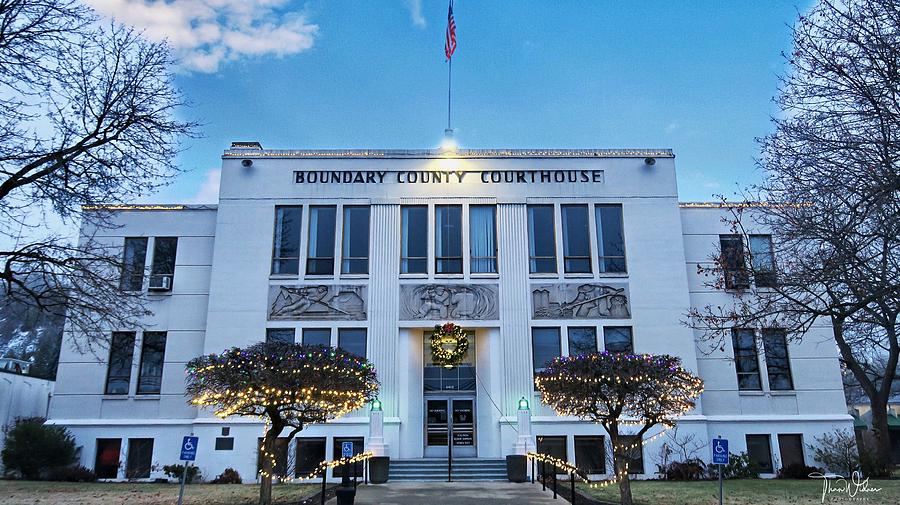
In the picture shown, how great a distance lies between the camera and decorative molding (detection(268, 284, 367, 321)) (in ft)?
74.9

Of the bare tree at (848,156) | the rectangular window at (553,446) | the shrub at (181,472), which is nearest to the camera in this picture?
the bare tree at (848,156)

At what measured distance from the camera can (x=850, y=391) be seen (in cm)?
5147

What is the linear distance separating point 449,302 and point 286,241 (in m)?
6.65

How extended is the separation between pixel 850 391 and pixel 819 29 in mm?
51330

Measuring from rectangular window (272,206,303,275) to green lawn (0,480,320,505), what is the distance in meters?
7.70

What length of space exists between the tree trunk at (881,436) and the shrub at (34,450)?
89.5 feet

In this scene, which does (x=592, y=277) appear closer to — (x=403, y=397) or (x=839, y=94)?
(x=403, y=397)

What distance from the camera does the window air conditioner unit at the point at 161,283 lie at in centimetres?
2358

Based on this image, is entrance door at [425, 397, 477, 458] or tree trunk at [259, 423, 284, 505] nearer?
tree trunk at [259, 423, 284, 505]

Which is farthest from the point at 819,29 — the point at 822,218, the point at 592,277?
the point at 592,277

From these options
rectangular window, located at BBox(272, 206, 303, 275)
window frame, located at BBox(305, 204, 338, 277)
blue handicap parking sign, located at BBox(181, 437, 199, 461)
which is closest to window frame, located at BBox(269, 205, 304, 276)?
rectangular window, located at BBox(272, 206, 303, 275)

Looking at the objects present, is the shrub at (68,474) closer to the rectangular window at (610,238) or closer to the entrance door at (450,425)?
the entrance door at (450,425)

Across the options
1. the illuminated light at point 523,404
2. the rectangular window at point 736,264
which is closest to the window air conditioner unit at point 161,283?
the illuminated light at point 523,404
